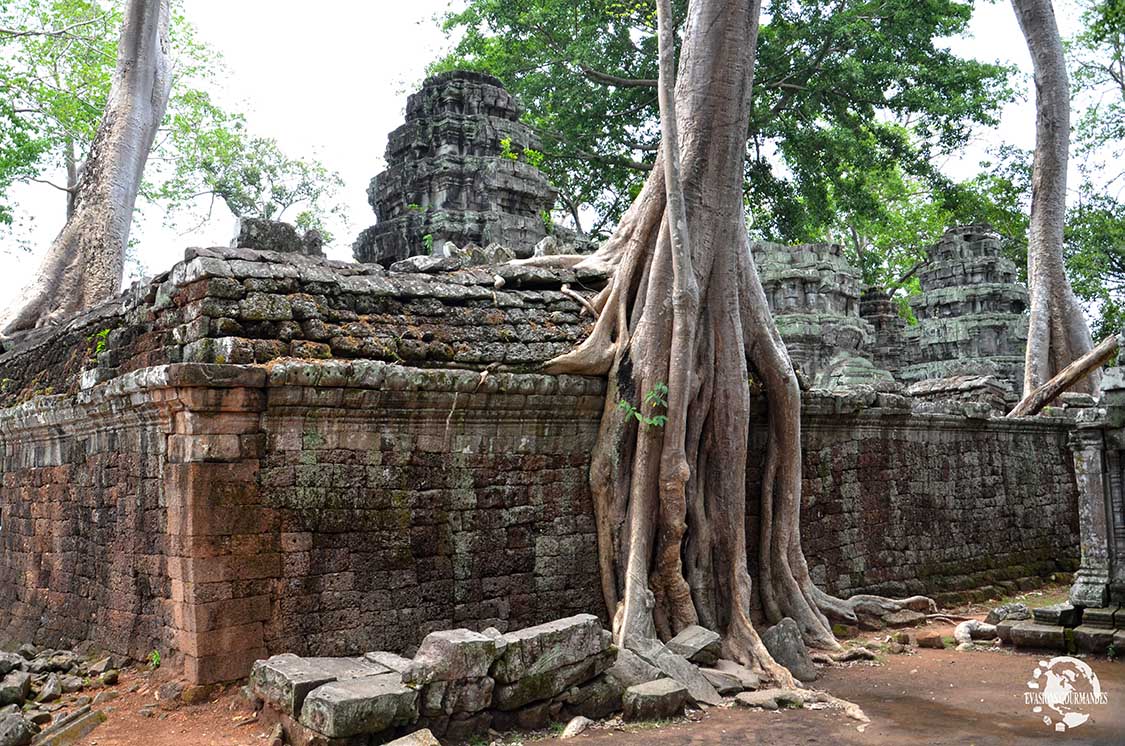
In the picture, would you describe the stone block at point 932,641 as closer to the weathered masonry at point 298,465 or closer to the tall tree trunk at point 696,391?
the tall tree trunk at point 696,391

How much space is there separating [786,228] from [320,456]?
16.2m

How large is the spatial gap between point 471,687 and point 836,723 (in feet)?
7.37

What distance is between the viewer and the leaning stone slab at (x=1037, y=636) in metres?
7.77

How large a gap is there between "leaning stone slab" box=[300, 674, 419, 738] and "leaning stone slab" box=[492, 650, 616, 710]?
1.98 ft

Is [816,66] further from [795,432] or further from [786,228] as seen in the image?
[795,432]

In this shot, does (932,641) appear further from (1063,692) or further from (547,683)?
(547,683)

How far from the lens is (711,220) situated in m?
8.02

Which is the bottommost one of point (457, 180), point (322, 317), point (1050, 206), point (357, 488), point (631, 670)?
point (631, 670)

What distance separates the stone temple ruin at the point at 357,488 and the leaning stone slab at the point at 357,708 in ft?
0.04

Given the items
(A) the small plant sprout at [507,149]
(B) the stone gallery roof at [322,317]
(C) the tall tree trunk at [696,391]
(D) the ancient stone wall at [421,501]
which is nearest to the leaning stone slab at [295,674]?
(D) the ancient stone wall at [421,501]

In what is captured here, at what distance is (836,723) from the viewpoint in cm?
581

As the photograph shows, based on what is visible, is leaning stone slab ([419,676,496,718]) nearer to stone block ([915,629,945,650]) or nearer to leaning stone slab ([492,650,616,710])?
leaning stone slab ([492,650,616,710])

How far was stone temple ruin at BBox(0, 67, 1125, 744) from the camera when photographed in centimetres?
562

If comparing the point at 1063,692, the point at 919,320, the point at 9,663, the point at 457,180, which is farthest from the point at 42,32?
the point at 919,320
